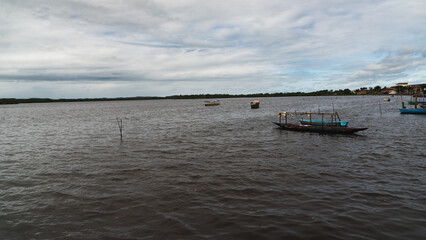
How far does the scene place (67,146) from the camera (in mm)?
28500

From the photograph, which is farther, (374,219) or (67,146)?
(67,146)

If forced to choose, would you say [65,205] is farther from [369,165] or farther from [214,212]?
[369,165]

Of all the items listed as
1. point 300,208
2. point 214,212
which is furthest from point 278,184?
point 214,212

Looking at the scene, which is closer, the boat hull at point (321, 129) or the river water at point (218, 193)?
the river water at point (218, 193)

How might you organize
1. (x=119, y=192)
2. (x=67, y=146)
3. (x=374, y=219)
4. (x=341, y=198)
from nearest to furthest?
1. (x=374, y=219)
2. (x=341, y=198)
3. (x=119, y=192)
4. (x=67, y=146)

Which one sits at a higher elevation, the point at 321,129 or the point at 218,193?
the point at 321,129

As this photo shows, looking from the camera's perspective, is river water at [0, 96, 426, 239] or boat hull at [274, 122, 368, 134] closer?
river water at [0, 96, 426, 239]

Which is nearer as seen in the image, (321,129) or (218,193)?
(218,193)

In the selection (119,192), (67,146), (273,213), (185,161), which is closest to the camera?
(273,213)

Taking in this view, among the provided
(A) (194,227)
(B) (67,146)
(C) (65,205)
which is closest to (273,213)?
(A) (194,227)

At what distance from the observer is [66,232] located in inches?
392

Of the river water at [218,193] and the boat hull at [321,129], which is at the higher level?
the boat hull at [321,129]

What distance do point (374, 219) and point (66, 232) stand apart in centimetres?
1282

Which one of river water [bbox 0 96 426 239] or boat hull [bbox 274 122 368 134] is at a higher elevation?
boat hull [bbox 274 122 368 134]
